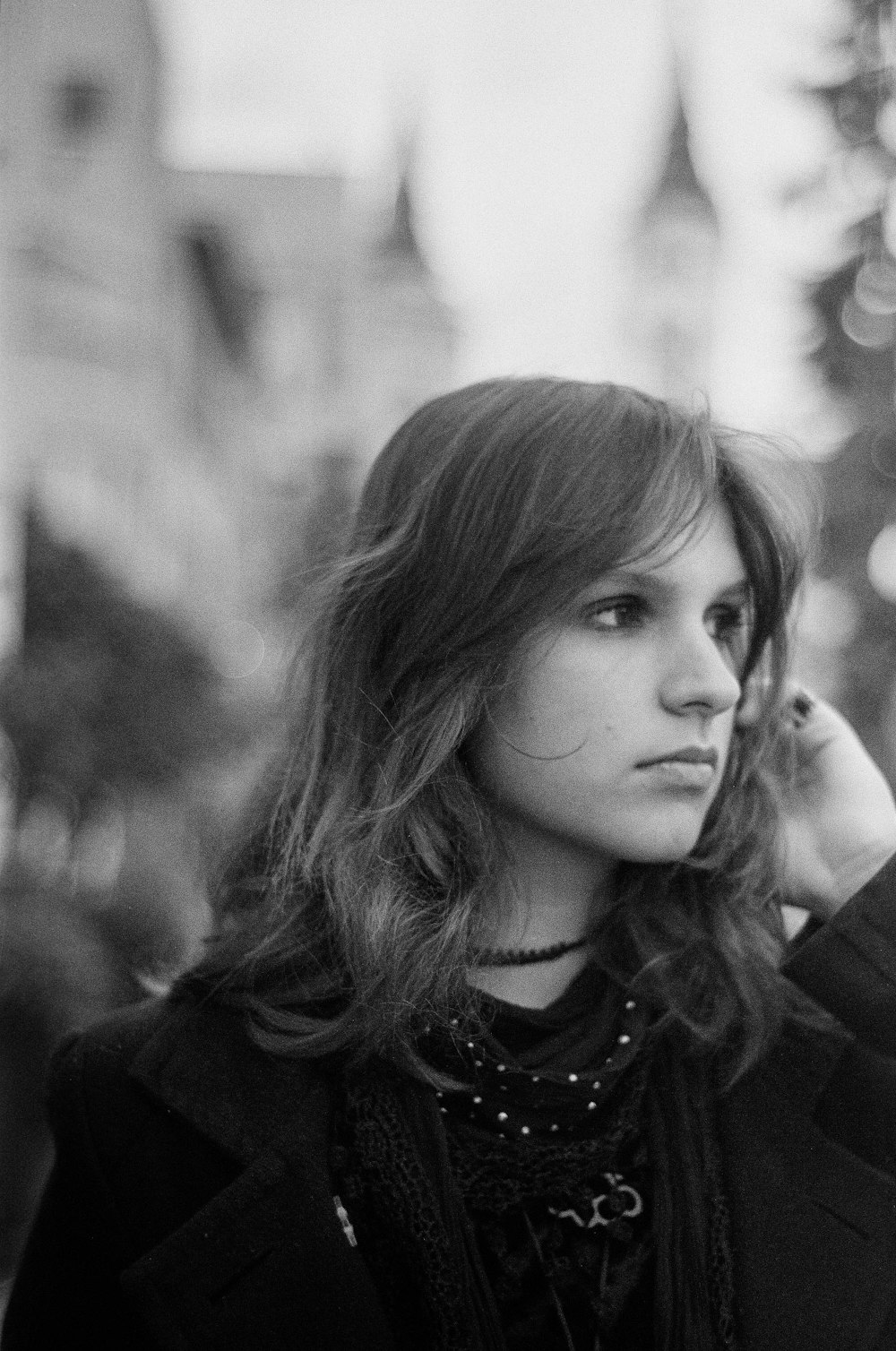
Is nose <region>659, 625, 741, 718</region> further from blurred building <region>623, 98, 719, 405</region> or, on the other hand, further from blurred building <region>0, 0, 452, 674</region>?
blurred building <region>623, 98, 719, 405</region>

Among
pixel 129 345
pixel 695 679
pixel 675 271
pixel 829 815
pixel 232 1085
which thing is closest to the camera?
pixel 695 679

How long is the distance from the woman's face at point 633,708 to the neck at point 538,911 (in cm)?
12

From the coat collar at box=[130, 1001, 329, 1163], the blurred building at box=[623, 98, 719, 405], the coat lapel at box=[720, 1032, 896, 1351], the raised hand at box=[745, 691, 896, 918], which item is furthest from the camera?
the blurred building at box=[623, 98, 719, 405]

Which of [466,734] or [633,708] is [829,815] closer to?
[633,708]

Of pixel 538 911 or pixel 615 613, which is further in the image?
pixel 538 911

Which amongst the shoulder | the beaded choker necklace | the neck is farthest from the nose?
the shoulder

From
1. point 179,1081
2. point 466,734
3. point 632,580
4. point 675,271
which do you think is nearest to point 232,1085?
point 179,1081

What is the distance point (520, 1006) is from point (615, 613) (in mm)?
588

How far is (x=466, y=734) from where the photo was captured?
1883 mm

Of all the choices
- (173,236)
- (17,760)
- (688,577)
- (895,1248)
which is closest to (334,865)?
(688,577)

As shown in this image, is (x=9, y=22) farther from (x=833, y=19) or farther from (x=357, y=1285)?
(x=357, y=1285)

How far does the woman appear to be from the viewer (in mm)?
1770

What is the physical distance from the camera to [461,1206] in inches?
68.8

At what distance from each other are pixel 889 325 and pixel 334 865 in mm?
5784
